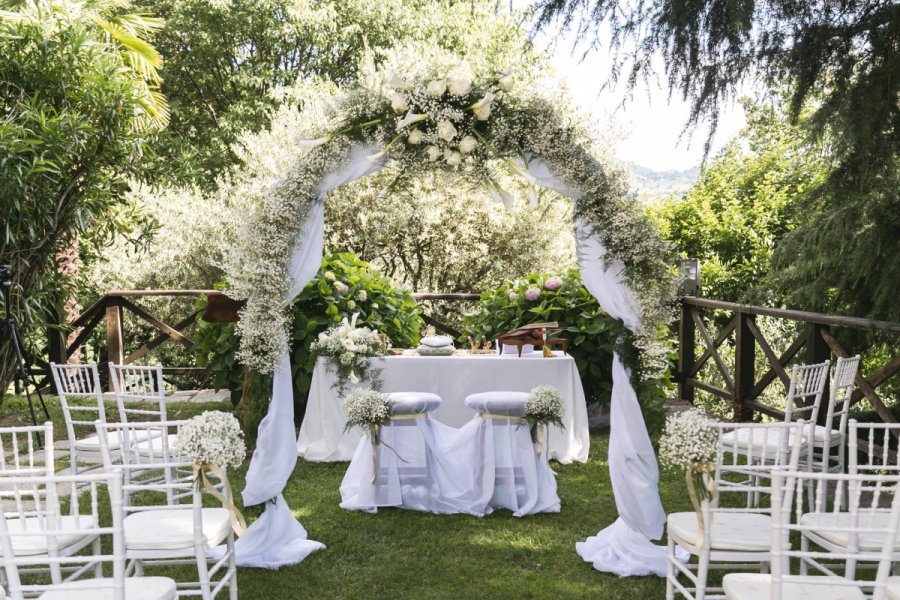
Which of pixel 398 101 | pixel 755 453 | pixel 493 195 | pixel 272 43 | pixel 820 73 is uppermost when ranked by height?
pixel 272 43

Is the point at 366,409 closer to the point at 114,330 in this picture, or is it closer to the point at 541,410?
the point at 541,410

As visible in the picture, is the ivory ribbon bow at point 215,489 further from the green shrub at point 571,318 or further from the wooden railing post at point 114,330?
the wooden railing post at point 114,330

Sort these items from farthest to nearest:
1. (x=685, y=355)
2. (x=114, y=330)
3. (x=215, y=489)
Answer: (x=114, y=330) < (x=685, y=355) < (x=215, y=489)

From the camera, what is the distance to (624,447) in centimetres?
375

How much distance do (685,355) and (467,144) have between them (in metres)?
4.57

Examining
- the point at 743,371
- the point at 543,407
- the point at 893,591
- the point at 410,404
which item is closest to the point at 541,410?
the point at 543,407

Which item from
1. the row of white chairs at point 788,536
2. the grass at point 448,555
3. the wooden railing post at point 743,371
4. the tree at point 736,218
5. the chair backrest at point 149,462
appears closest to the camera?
the row of white chairs at point 788,536

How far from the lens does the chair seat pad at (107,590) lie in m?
2.32

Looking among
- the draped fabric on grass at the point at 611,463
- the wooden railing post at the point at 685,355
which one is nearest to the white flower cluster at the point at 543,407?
the draped fabric on grass at the point at 611,463

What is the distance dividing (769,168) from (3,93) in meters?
11.0

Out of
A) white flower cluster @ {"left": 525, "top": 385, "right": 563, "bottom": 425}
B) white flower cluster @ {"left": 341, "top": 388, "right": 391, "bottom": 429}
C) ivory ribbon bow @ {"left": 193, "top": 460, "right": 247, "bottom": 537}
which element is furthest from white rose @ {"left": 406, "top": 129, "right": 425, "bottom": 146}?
ivory ribbon bow @ {"left": 193, "top": 460, "right": 247, "bottom": 537}

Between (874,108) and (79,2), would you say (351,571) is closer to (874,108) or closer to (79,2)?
(874,108)

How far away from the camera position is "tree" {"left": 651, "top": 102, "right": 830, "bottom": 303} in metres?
10.2

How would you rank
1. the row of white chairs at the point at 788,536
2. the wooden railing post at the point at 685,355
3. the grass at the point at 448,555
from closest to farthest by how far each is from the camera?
the row of white chairs at the point at 788,536
the grass at the point at 448,555
the wooden railing post at the point at 685,355
